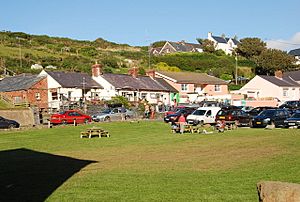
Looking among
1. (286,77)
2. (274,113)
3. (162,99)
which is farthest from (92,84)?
(286,77)

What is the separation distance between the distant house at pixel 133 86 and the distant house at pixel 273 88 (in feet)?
45.5

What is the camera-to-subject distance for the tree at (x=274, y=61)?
8469cm

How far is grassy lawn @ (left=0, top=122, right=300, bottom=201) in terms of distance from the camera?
10.8m

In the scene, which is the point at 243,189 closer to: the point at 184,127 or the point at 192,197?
the point at 192,197

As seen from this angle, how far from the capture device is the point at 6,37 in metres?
99.8

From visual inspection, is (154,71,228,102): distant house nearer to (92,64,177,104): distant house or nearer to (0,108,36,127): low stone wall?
(92,64,177,104): distant house

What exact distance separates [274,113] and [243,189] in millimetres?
24977

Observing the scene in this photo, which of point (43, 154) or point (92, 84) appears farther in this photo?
point (92, 84)

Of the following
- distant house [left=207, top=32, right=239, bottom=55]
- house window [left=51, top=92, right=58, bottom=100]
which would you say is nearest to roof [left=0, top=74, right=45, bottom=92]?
house window [left=51, top=92, right=58, bottom=100]

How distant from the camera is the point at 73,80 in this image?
5669cm

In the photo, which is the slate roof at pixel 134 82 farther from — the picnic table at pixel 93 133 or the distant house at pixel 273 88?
the picnic table at pixel 93 133

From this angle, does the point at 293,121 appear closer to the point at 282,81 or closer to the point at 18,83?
the point at 18,83

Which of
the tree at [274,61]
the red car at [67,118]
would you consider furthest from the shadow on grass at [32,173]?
the tree at [274,61]

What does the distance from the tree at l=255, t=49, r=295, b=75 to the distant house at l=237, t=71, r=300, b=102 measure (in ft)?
33.4
